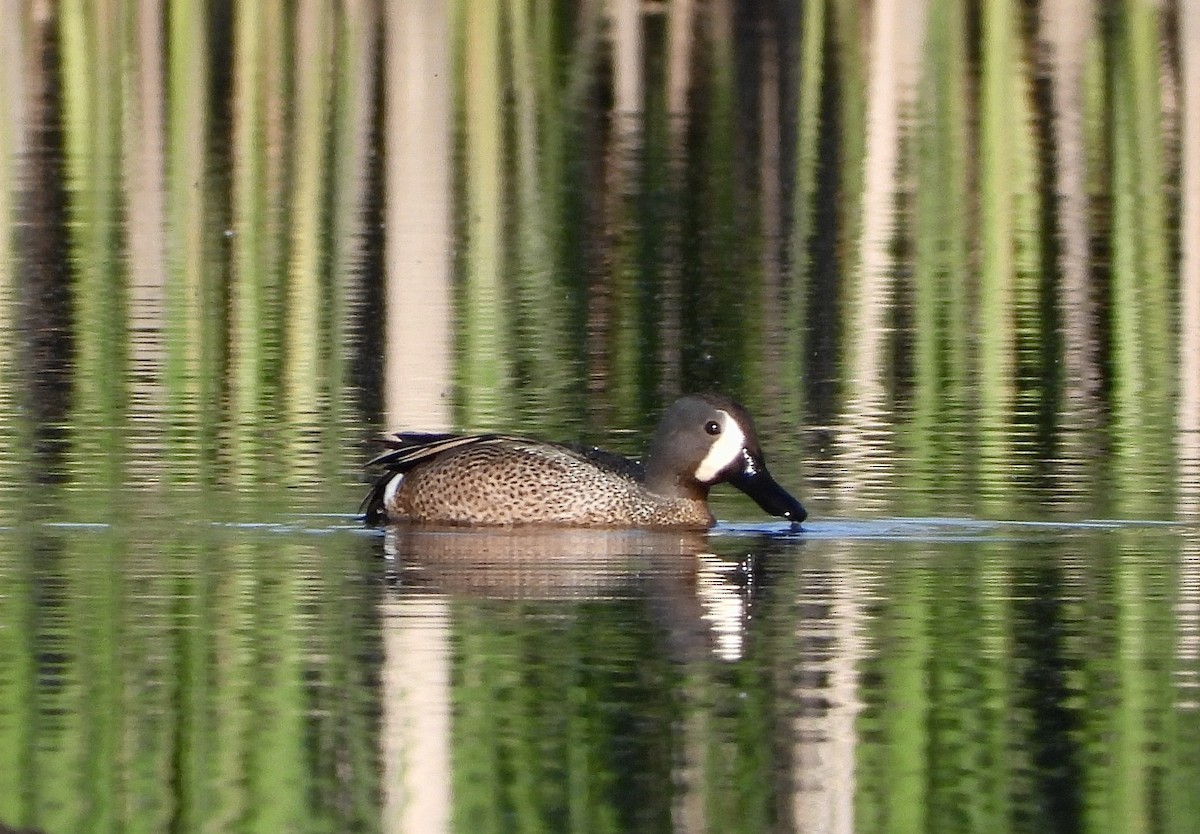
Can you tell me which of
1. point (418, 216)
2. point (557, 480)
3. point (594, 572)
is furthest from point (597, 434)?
point (418, 216)

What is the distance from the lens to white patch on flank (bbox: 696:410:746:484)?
1048 cm

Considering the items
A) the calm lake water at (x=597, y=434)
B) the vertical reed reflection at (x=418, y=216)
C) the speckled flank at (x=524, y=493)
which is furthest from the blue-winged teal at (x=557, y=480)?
the vertical reed reflection at (x=418, y=216)

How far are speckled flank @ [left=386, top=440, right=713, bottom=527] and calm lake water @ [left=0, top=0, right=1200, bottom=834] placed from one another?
10 cm

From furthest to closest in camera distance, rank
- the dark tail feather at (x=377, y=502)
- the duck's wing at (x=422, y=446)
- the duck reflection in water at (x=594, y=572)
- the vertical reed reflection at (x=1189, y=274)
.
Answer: the vertical reed reflection at (x=1189, y=274), the duck's wing at (x=422, y=446), the dark tail feather at (x=377, y=502), the duck reflection in water at (x=594, y=572)

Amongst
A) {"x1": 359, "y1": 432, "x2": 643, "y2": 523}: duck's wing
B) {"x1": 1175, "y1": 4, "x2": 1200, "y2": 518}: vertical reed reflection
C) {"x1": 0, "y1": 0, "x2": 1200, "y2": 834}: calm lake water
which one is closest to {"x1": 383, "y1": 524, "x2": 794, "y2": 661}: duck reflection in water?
{"x1": 0, "y1": 0, "x2": 1200, "y2": 834}: calm lake water

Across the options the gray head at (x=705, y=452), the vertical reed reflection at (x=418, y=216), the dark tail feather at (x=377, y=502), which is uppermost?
the vertical reed reflection at (x=418, y=216)

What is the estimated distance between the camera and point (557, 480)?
1042cm

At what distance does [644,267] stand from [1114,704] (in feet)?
30.6

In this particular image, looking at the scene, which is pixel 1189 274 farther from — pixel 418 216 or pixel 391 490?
pixel 391 490

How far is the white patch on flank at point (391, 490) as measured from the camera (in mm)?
10461

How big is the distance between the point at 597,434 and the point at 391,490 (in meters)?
1.63

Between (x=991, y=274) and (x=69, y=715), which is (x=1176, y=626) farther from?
(x=991, y=274)

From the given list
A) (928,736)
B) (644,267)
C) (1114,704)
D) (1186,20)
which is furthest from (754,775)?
(1186,20)

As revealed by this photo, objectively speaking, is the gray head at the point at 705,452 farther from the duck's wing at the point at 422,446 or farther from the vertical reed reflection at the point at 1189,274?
the vertical reed reflection at the point at 1189,274
